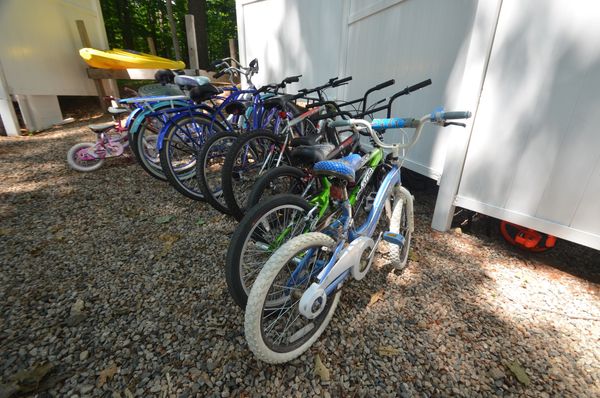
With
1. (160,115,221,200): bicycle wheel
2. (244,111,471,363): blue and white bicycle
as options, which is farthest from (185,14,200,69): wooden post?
(244,111,471,363): blue and white bicycle

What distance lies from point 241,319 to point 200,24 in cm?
1103

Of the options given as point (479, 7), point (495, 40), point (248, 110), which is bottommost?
point (248, 110)

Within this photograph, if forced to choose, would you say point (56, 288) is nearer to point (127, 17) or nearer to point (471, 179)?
point (471, 179)

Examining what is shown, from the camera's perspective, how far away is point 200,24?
991cm

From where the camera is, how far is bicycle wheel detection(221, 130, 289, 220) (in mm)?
2289

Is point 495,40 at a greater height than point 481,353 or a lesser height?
greater

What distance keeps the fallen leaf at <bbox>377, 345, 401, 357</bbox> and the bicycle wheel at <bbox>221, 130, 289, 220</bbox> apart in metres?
1.42

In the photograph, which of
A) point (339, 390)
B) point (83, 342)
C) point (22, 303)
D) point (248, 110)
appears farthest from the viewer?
point (248, 110)

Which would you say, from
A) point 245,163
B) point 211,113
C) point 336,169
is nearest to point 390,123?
point 336,169

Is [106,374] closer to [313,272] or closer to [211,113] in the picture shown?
[313,272]

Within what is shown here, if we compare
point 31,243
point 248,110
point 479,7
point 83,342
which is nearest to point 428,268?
point 479,7

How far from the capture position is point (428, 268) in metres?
2.22

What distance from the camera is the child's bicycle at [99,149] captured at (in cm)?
380

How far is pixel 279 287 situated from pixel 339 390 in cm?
56
